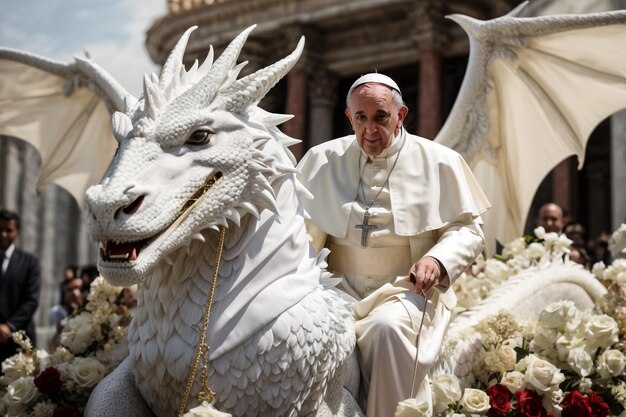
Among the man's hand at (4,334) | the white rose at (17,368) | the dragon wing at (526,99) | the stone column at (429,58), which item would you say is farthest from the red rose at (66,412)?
the stone column at (429,58)

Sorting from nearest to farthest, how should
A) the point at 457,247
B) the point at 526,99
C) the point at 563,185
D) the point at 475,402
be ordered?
the point at 457,247
the point at 475,402
the point at 526,99
the point at 563,185

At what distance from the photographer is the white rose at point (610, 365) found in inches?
146

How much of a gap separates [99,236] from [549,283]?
3250 mm

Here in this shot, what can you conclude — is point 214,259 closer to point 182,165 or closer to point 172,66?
point 182,165

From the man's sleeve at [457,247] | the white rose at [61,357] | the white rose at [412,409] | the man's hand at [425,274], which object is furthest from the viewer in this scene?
the white rose at [61,357]

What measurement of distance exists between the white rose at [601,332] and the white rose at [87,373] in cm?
225

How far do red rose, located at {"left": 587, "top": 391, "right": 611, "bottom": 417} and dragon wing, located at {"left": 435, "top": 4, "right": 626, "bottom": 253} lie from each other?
1.70 m

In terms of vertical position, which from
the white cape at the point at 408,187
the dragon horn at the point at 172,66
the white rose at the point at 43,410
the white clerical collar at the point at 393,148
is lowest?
the white rose at the point at 43,410

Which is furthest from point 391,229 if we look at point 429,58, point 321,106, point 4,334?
point 321,106

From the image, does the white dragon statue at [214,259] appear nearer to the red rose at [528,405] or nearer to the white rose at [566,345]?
the red rose at [528,405]

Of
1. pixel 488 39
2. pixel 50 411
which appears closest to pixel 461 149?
pixel 488 39

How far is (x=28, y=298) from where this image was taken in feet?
23.2

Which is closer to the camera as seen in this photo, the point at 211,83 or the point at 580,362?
the point at 211,83

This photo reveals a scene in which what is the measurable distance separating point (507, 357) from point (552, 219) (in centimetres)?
335
